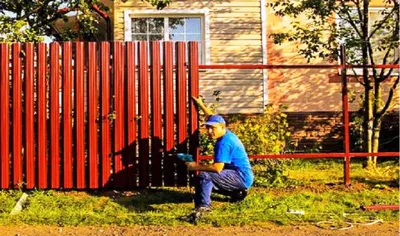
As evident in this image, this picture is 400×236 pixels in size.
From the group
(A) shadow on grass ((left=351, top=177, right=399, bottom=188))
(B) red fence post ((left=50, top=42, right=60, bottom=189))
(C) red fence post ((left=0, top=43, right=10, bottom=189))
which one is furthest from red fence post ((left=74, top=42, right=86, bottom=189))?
(A) shadow on grass ((left=351, top=177, right=399, bottom=188))

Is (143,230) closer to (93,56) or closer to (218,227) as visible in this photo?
(218,227)

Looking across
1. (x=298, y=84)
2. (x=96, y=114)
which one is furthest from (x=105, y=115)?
(x=298, y=84)

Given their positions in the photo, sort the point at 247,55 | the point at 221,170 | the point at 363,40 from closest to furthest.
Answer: the point at 221,170, the point at 363,40, the point at 247,55

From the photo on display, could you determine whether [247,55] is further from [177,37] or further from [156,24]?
[156,24]

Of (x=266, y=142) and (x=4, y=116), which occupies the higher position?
(x=4, y=116)

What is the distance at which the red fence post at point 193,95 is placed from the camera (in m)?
7.18

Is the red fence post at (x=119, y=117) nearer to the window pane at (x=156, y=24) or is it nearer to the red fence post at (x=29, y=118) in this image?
the red fence post at (x=29, y=118)

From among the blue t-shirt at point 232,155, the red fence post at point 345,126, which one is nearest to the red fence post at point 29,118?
the blue t-shirt at point 232,155

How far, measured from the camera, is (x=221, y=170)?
19.8 ft

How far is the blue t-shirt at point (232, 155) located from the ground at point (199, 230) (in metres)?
0.73

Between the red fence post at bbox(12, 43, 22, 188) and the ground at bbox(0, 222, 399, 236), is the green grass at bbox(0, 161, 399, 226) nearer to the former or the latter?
the ground at bbox(0, 222, 399, 236)

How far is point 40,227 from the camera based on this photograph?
5.70 m

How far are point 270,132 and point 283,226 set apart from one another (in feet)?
7.43

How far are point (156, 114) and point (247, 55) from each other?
19.6ft
